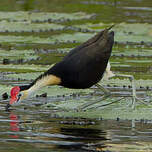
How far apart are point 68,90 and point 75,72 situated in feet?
5.68

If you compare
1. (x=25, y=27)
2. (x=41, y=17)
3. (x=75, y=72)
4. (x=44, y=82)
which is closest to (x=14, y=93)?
(x=44, y=82)

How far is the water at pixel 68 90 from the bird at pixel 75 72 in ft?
1.19

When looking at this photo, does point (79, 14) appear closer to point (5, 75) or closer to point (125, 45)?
point (125, 45)

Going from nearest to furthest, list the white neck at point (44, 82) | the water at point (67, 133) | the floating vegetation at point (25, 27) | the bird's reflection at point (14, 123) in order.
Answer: the water at point (67, 133)
the bird's reflection at point (14, 123)
the white neck at point (44, 82)
the floating vegetation at point (25, 27)

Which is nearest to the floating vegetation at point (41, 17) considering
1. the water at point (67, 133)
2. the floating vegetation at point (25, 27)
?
the floating vegetation at point (25, 27)

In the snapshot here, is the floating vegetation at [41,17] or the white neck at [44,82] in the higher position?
the floating vegetation at [41,17]

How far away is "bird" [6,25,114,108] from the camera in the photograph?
1004 cm

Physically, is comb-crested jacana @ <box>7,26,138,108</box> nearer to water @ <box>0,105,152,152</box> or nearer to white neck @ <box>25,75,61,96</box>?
white neck @ <box>25,75,61,96</box>

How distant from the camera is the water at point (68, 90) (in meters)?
8.47

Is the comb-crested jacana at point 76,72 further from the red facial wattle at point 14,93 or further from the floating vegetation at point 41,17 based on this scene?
the floating vegetation at point 41,17

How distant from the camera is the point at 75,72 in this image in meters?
10.1

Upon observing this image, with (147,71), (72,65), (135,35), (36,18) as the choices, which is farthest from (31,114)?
(36,18)

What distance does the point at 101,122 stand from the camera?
9562mm

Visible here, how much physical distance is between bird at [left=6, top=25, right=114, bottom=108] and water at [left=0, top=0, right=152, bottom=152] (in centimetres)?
36
